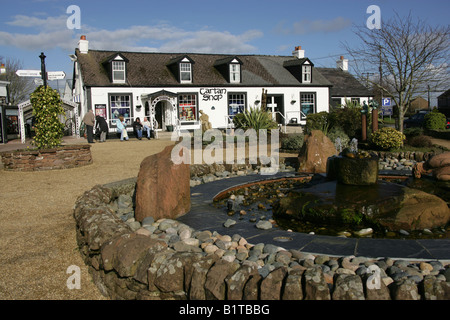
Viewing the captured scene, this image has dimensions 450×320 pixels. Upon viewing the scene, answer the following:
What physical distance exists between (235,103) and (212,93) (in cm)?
199

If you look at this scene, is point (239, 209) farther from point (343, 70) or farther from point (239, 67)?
point (343, 70)

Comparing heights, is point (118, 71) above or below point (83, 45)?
below

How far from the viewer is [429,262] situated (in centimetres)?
366

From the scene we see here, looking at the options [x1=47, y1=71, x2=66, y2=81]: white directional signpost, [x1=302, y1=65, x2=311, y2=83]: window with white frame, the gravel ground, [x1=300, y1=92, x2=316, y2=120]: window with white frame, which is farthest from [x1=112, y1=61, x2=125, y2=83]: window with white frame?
the gravel ground

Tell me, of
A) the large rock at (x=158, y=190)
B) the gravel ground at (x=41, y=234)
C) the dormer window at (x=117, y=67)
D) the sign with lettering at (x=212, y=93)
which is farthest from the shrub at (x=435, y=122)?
the large rock at (x=158, y=190)

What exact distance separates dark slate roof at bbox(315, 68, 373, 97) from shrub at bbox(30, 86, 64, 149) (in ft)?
94.1

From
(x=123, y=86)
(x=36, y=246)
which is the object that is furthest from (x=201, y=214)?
(x=123, y=86)

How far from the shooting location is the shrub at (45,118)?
445 inches

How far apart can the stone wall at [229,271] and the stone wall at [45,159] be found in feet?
21.9

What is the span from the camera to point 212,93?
94.6 feet

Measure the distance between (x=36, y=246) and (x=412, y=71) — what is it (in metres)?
16.9

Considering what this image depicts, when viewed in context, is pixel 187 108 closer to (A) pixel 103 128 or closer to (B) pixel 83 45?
(B) pixel 83 45

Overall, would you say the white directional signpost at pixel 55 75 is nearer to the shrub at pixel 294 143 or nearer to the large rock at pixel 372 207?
the shrub at pixel 294 143

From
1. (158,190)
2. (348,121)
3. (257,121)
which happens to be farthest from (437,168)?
(257,121)
